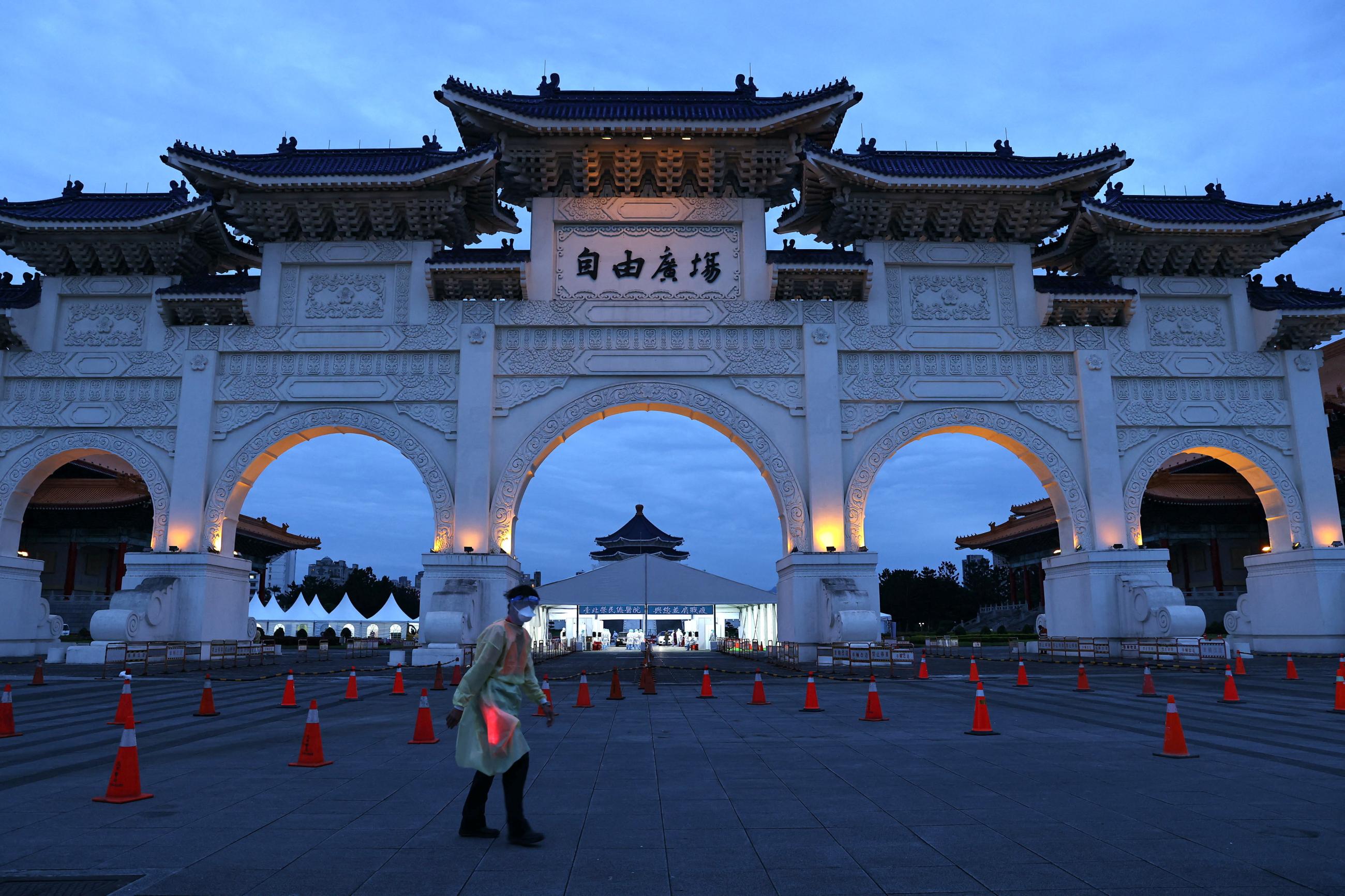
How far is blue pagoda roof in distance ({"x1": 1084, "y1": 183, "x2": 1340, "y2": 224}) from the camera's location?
23.3 meters

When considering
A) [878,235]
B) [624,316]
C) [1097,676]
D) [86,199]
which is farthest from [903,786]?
[86,199]

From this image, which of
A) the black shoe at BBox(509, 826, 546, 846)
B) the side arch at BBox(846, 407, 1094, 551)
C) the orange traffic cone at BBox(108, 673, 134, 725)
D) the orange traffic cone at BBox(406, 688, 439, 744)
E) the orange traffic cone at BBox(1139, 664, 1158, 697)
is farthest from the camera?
the side arch at BBox(846, 407, 1094, 551)

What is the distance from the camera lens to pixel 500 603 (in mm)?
21438

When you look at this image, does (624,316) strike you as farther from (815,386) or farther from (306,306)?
(306,306)

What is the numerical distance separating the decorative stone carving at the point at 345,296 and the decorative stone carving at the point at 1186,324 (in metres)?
20.1

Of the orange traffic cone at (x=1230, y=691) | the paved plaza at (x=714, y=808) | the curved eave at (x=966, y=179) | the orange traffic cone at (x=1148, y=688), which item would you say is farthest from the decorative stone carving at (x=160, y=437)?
the orange traffic cone at (x=1230, y=691)

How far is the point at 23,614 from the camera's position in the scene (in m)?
23.3

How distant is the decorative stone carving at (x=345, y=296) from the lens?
76.6ft

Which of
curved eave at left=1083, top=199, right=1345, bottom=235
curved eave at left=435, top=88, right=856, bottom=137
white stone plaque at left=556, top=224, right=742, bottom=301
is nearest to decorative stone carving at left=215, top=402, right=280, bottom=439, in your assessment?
white stone plaque at left=556, top=224, right=742, bottom=301

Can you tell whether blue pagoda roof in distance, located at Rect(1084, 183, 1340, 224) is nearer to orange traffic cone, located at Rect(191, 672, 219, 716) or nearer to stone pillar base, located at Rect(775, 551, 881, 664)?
stone pillar base, located at Rect(775, 551, 881, 664)

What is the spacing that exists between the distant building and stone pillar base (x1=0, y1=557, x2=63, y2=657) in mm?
143661

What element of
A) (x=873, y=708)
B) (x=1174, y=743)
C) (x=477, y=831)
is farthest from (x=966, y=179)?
(x=477, y=831)

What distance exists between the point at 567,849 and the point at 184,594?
2032cm

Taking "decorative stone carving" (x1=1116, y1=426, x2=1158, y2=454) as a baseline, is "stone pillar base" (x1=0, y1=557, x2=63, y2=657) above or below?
below
